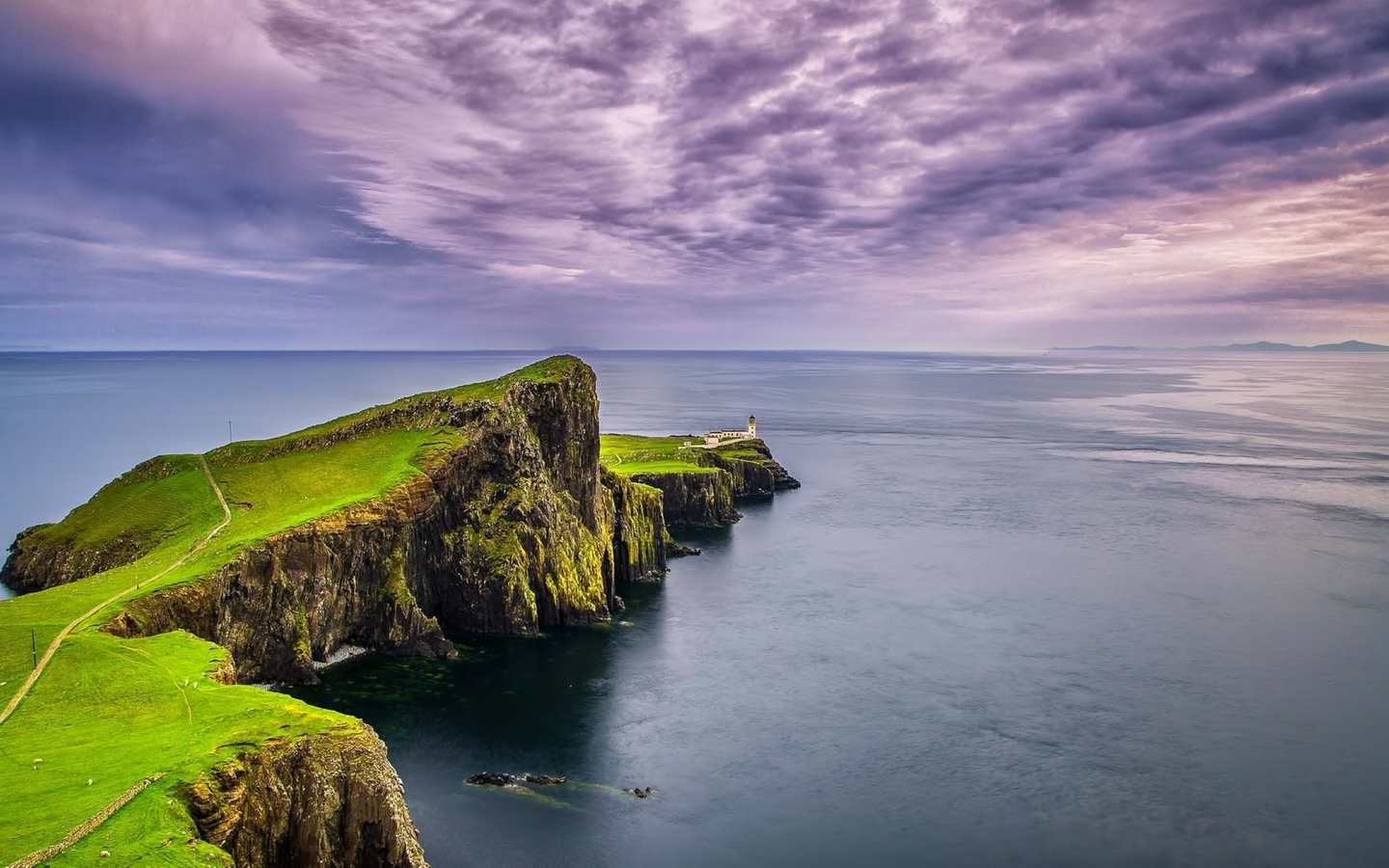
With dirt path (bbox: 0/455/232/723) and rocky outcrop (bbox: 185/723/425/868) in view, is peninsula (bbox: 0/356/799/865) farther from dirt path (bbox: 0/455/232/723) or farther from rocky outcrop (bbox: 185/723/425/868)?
dirt path (bbox: 0/455/232/723)

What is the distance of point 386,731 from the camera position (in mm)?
60844

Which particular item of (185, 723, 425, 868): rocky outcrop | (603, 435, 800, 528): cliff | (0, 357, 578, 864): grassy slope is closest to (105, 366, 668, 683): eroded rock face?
(0, 357, 578, 864): grassy slope

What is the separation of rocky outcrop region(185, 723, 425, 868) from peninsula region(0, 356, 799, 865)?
0.30 feet

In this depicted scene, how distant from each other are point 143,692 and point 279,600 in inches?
895

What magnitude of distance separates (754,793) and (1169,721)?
3282 cm

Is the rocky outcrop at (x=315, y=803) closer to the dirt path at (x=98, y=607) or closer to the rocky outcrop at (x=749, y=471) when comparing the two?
the dirt path at (x=98, y=607)

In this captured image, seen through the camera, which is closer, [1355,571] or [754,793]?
[754,793]

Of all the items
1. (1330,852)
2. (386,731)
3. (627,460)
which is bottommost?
(1330,852)

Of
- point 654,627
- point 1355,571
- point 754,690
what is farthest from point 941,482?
point 754,690

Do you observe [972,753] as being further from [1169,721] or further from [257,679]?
[257,679]

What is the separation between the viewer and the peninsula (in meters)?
34.9

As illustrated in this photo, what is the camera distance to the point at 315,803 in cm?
3675

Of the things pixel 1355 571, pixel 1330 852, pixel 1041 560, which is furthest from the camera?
pixel 1041 560

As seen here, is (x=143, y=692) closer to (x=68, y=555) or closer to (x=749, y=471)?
(x=68, y=555)
